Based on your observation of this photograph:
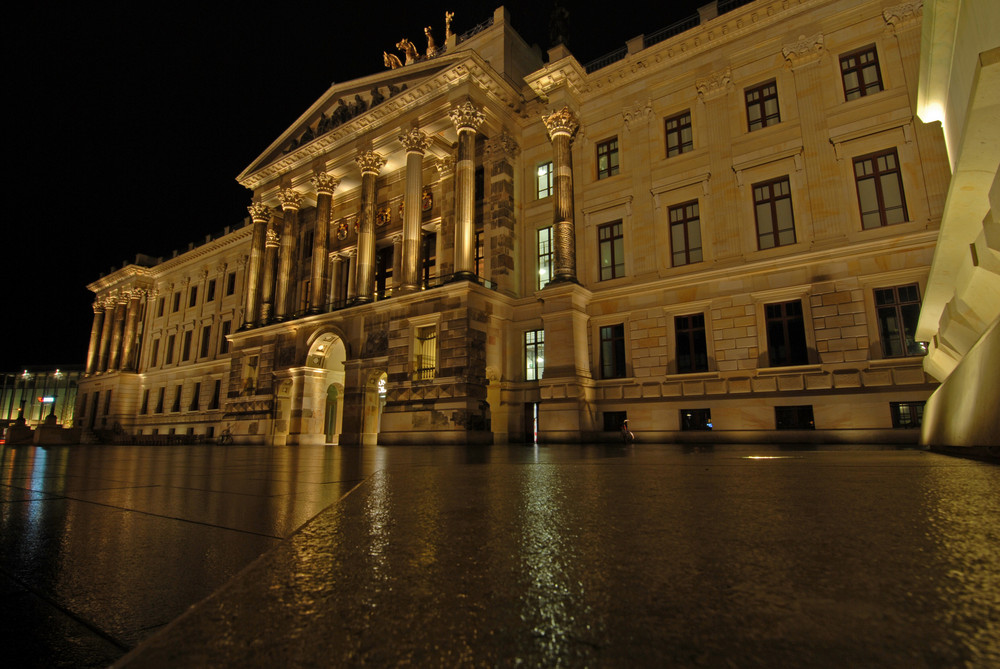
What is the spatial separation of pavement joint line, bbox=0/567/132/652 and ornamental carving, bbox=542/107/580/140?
827 inches

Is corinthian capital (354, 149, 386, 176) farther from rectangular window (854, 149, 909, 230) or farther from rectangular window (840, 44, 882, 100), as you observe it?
rectangular window (854, 149, 909, 230)

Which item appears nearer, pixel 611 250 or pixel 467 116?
pixel 611 250

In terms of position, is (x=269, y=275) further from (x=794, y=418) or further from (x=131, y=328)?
(x=794, y=418)

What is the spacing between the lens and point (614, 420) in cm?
1803

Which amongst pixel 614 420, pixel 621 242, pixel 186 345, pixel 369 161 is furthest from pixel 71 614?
pixel 186 345

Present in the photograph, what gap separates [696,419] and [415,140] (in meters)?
16.3

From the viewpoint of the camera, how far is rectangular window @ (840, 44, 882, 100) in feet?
51.2

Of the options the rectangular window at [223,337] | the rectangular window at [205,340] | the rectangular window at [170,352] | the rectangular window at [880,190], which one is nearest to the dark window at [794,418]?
the rectangular window at [880,190]

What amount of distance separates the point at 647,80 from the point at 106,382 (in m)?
48.6

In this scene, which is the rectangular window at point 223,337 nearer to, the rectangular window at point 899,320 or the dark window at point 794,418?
the dark window at point 794,418

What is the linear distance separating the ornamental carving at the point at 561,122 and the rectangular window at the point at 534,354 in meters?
8.11

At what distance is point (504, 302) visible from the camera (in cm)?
2069

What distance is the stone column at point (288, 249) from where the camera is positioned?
27.0 meters

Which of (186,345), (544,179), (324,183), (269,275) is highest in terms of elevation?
(324,183)
